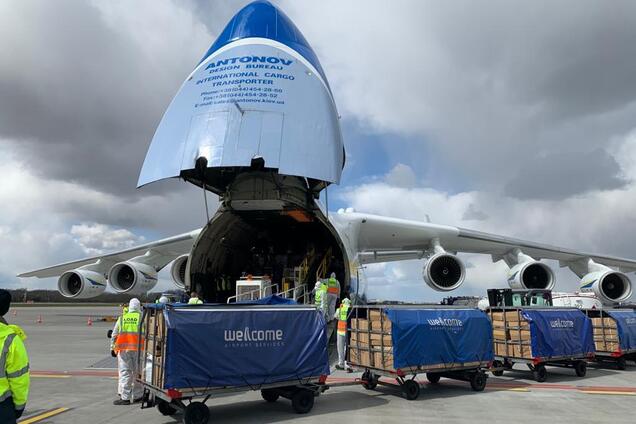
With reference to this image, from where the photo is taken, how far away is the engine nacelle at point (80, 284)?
16.8 metres

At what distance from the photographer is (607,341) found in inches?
418

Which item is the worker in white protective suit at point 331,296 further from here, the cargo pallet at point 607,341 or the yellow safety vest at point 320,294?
the cargo pallet at point 607,341

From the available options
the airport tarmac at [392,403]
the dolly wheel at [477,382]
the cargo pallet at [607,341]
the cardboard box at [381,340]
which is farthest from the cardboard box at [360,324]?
the cargo pallet at [607,341]

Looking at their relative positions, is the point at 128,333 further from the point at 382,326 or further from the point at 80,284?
the point at 80,284

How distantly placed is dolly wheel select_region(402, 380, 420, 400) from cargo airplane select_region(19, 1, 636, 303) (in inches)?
148

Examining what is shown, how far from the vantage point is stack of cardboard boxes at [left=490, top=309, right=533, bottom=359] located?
364 inches

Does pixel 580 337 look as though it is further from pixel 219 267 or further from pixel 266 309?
pixel 219 267

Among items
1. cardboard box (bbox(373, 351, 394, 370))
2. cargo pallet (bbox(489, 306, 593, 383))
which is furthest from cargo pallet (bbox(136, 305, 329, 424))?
cargo pallet (bbox(489, 306, 593, 383))

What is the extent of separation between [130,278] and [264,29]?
377 inches

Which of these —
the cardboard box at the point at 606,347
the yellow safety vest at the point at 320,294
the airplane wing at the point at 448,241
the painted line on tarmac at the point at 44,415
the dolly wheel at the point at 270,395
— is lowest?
the painted line on tarmac at the point at 44,415

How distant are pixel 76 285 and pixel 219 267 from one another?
7.52 metres

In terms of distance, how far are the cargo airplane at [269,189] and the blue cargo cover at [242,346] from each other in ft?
9.44

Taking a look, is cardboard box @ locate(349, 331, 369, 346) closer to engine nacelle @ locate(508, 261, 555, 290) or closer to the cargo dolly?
the cargo dolly

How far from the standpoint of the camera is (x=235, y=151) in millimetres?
8477
